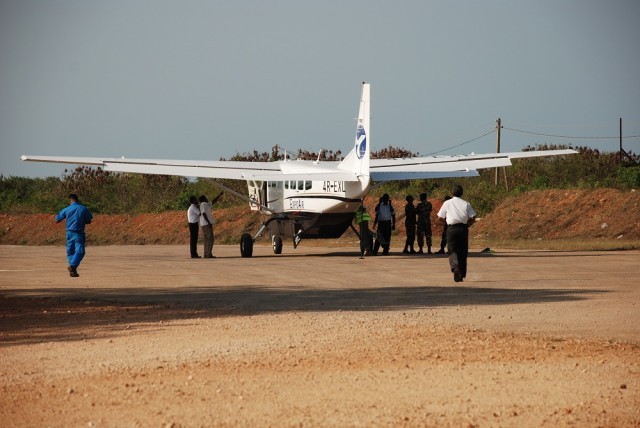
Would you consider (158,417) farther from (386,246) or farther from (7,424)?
(386,246)

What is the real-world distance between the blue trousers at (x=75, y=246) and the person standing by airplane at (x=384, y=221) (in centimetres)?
1164

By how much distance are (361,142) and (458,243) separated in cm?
1278

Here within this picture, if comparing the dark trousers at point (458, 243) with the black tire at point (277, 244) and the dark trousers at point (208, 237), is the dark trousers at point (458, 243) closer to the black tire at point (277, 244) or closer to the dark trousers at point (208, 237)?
the dark trousers at point (208, 237)

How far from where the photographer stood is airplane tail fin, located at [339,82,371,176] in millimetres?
32812

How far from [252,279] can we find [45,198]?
4693cm

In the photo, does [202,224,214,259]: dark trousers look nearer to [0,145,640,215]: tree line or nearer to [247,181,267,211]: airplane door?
[247,181,267,211]: airplane door

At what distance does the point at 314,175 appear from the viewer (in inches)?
1323

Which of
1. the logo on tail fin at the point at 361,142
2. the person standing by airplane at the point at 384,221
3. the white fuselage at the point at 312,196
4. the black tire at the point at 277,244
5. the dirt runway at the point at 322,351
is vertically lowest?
the dirt runway at the point at 322,351

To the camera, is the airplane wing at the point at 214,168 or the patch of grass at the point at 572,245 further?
the patch of grass at the point at 572,245

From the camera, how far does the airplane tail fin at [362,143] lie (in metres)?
32.8

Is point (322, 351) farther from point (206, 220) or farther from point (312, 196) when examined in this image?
point (312, 196)

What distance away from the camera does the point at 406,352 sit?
39.2 feet

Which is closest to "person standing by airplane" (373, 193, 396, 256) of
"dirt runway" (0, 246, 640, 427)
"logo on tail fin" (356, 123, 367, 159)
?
"logo on tail fin" (356, 123, 367, 159)

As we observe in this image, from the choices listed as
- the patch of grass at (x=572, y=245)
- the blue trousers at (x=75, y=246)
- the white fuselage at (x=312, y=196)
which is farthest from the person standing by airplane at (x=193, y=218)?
the patch of grass at (x=572, y=245)
